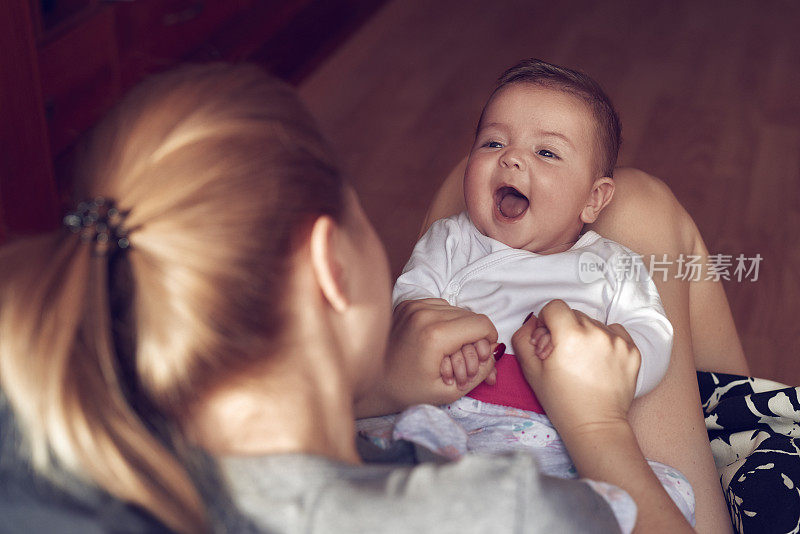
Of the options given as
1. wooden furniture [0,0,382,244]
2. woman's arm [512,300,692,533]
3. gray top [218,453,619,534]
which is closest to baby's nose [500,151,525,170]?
woman's arm [512,300,692,533]

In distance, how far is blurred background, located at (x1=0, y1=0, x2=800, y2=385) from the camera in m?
2.21

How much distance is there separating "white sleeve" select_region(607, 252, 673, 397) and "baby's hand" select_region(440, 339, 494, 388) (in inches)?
9.2

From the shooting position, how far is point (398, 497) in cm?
63

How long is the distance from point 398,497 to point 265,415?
138mm

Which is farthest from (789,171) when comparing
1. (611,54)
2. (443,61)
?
(443,61)

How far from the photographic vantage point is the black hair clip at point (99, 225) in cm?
63

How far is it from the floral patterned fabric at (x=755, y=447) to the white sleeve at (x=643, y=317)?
0.17 m

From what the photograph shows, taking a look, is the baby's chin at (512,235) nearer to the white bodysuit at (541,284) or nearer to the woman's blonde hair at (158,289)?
A: the white bodysuit at (541,284)

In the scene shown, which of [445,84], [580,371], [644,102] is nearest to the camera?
[580,371]

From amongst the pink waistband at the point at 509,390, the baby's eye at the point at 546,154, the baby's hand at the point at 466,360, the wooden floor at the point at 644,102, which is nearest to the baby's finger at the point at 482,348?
the baby's hand at the point at 466,360

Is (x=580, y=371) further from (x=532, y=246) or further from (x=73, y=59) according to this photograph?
(x=73, y=59)

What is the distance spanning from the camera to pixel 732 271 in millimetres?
2352

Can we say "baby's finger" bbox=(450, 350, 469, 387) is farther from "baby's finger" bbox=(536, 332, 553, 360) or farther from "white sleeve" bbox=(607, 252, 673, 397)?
"white sleeve" bbox=(607, 252, 673, 397)

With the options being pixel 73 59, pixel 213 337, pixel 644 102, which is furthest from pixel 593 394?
pixel 644 102
